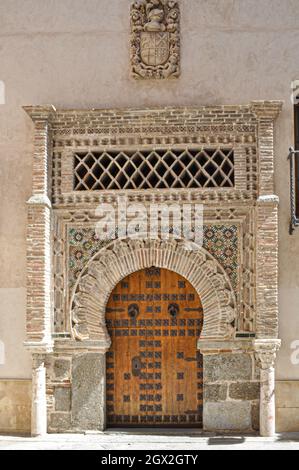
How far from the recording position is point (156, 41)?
9.32 m

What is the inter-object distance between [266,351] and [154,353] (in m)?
1.45

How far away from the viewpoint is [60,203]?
9258mm

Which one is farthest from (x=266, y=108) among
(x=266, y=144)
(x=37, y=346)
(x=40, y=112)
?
(x=37, y=346)

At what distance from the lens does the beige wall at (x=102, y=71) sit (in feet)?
30.2

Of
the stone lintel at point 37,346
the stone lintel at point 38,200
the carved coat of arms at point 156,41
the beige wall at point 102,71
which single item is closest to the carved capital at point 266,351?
the beige wall at point 102,71

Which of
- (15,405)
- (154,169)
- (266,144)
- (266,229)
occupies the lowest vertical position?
(15,405)

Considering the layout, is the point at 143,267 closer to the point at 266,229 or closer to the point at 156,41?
the point at 266,229

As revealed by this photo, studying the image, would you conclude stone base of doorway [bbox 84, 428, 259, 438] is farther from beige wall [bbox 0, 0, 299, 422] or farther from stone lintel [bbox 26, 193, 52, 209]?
stone lintel [bbox 26, 193, 52, 209]

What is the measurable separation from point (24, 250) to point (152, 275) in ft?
5.55

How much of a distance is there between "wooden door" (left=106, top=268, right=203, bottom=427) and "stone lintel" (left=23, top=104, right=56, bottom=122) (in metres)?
2.33

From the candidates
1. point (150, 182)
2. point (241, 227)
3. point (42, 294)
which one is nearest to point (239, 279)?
point (241, 227)

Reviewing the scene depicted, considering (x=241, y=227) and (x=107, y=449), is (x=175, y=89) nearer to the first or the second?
(x=241, y=227)

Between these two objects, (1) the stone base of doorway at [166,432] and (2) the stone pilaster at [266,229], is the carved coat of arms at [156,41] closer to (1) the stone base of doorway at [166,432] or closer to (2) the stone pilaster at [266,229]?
(2) the stone pilaster at [266,229]

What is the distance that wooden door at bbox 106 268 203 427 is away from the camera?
917cm
